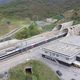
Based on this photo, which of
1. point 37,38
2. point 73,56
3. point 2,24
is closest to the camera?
point 73,56

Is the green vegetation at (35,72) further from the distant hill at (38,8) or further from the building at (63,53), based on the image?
the distant hill at (38,8)

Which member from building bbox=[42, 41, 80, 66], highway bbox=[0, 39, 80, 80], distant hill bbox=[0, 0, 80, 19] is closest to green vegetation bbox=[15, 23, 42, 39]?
highway bbox=[0, 39, 80, 80]

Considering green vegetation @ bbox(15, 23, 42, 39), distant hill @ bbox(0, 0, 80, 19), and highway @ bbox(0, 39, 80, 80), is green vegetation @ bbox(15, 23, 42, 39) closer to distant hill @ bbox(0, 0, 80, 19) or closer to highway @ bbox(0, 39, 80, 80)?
highway @ bbox(0, 39, 80, 80)

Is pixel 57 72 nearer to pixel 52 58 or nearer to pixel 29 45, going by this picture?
pixel 52 58

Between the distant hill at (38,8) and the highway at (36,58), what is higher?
the highway at (36,58)

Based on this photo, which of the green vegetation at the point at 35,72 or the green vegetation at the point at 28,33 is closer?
the green vegetation at the point at 35,72

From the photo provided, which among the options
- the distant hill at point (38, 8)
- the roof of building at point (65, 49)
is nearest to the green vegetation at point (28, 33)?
the roof of building at point (65, 49)

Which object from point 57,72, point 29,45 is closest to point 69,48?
point 57,72
